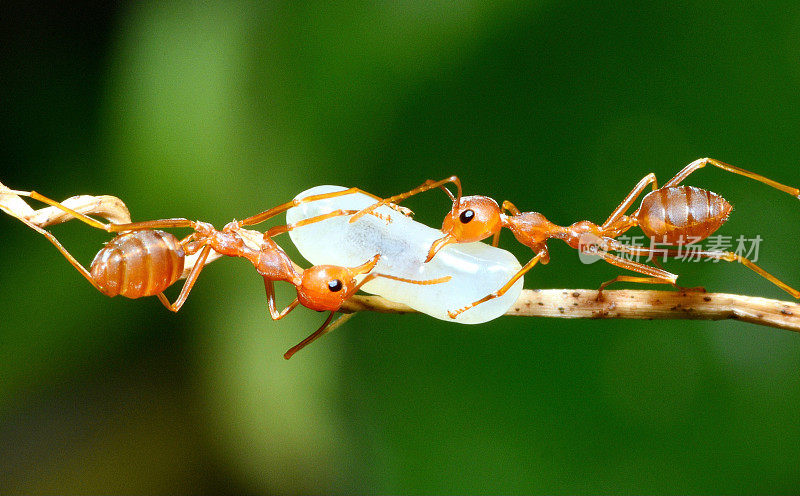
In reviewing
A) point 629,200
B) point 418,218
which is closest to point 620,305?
point 629,200

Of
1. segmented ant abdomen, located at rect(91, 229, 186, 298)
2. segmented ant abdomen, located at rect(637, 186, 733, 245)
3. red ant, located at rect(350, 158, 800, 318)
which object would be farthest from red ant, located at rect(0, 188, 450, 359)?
segmented ant abdomen, located at rect(637, 186, 733, 245)

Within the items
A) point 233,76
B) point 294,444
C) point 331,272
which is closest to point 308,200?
point 331,272

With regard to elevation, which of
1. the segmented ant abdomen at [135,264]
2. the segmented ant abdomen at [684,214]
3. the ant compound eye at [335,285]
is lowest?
the segmented ant abdomen at [684,214]

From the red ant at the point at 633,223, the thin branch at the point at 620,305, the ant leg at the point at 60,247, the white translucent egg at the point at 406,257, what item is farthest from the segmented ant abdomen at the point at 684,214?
the ant leg at the point at 60,247

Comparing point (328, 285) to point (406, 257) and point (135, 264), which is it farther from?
point (135, 264)

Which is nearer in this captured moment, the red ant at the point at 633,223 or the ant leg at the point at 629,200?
the red ant at the point at 633,223

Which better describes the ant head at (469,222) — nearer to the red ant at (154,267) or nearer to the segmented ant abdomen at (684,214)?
the red ant at (154,267)
